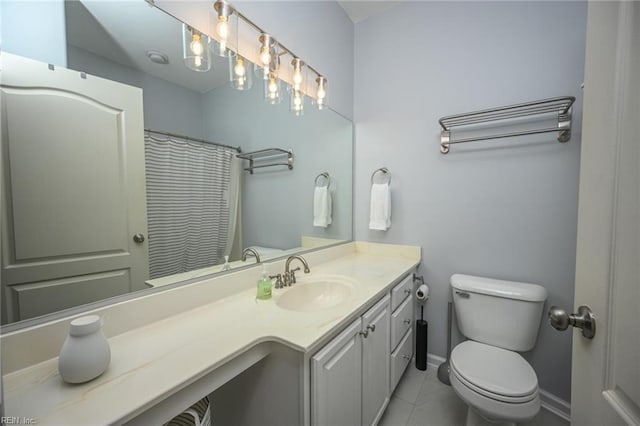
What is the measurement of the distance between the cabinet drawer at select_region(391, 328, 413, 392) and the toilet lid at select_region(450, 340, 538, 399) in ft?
1.03

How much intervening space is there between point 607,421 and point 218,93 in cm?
162

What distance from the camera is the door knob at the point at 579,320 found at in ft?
1.78

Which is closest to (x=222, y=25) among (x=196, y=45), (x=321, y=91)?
(x=196, y=45)

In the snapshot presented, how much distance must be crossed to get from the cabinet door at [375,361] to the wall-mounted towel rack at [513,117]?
1211 mm

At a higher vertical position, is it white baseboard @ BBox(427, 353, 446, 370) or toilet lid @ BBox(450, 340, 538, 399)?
toilet lid @ BBox(450, 340, 538, 399)

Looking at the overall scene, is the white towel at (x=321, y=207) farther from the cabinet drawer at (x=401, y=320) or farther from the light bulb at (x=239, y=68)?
the light bulb at (x=239, y=68)

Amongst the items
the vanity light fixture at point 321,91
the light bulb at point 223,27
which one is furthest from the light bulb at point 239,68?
the vanity light fixture at point 321,91

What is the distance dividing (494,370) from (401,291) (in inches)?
21.7

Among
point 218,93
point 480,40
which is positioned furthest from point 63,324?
point 480,40

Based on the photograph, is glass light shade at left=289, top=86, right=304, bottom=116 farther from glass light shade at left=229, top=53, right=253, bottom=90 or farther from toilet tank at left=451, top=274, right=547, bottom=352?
toilet tank at left=451, top=274, right=547, bottom=352

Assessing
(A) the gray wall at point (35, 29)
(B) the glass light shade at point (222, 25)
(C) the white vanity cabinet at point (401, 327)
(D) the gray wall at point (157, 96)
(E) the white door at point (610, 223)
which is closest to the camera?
(E) the white door at point (610, 223)

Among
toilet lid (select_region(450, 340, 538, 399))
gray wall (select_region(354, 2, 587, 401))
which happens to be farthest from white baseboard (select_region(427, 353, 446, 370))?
toilet lid (select_region(450, 340, 538, 399))

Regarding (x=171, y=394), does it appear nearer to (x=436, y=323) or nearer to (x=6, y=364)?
(x=6, y=364)

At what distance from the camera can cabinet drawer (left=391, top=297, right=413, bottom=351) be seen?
4.56 ft
